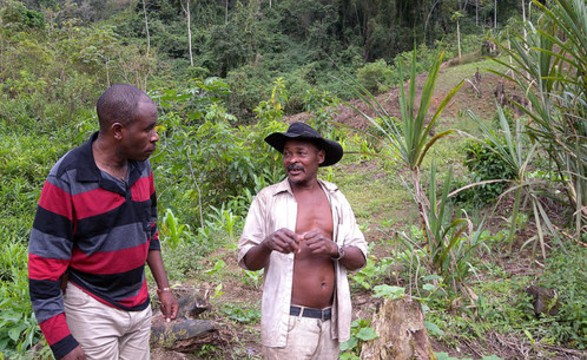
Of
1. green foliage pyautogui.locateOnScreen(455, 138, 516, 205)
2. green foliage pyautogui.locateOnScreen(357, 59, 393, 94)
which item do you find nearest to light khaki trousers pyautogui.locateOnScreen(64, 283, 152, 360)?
green foliage pyautogui.locateOnScreen(455, 138, 516, 205)

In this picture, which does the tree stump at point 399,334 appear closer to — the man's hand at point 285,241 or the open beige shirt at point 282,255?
the open beige shirt at point 282,255

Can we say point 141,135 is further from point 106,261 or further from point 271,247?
point 271,247

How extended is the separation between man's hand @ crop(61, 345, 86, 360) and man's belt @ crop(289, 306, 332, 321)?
2.63 feet

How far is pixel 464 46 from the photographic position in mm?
21500

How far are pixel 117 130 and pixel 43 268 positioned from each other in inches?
21.9

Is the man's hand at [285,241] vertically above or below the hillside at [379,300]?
above

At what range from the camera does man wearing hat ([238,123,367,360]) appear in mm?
2086

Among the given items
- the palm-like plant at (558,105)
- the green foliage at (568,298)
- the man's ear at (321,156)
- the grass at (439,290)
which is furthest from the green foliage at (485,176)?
the man's ear at (321,156)

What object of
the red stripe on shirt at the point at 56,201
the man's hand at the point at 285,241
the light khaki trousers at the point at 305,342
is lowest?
the light khaki trousers at the point at 305,342

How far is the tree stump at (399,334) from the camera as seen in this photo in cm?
271

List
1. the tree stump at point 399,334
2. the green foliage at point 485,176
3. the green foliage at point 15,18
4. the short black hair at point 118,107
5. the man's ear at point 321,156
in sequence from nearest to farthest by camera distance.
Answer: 1. the short black hair at point 118,107
2. the man's ear at point 321,156
3. the tree stump at point 399,334
4. the green foliage at point 485,176
5. the green foliage at point 15,18

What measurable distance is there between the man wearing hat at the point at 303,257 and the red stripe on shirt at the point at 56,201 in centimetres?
71

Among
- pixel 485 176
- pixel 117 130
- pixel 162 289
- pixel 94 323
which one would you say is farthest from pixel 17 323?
pixel 485 176

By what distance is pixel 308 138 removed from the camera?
2.18m
